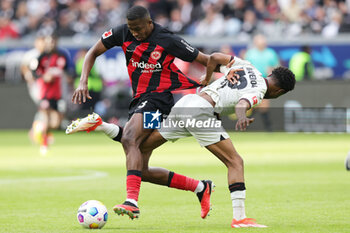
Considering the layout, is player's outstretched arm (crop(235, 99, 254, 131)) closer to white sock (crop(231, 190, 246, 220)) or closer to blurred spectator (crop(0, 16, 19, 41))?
white sock (crop(231, 190, 246, 220))

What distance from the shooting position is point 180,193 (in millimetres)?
10078

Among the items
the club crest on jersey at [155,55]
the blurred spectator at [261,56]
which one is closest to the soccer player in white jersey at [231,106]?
the club crest on jersey at [155,55]

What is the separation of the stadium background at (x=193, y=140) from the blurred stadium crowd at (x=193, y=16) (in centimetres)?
4

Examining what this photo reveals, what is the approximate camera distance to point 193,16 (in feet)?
81.5

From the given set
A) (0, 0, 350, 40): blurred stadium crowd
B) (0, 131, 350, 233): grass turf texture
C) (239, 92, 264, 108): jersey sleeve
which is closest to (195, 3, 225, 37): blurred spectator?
(0, 0, 350, 40): blurred stadium crowd

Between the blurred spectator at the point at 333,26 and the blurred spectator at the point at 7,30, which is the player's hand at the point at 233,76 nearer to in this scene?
the blurred spectator at the point at 333,26

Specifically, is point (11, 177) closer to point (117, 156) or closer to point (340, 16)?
point (117, 156)

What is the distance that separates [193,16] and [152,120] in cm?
1743

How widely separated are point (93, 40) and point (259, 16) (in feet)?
16.6

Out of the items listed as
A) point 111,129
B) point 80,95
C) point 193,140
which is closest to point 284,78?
point 111,129

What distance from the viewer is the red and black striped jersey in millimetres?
7891

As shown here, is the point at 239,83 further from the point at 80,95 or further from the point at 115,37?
the point at 80,95

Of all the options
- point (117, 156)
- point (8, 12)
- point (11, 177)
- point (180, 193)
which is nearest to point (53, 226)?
point (180, 193)

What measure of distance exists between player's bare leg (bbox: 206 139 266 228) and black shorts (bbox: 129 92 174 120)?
898mm
